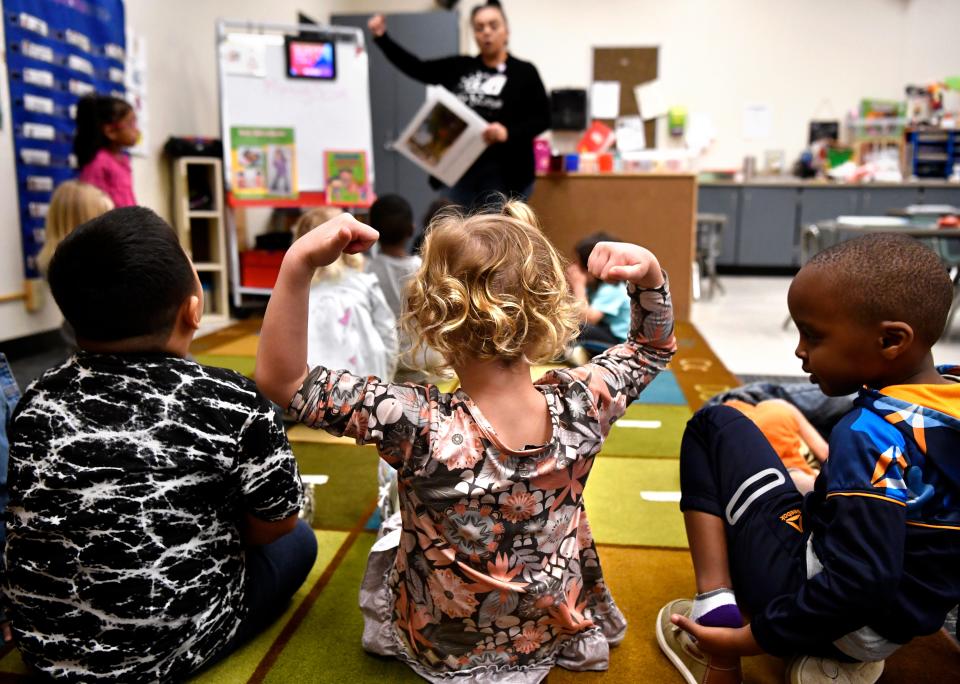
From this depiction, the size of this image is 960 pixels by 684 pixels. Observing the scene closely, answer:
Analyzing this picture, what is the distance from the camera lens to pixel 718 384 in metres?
2.50

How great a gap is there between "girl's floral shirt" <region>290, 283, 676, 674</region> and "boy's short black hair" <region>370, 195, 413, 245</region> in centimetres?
146

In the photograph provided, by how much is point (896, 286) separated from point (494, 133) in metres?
2.31

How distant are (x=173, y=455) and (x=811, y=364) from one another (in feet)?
2.46

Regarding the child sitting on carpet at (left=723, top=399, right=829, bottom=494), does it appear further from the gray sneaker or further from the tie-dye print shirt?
the tie-dye print shirt

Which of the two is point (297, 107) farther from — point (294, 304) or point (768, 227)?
point (768, 227)

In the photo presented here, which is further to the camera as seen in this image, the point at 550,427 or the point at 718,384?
the point at 718,384

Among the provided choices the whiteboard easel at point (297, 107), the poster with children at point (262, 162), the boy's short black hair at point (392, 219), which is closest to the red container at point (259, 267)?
the whiteboard easel at point (297, 107)

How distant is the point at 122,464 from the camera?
0.82 m

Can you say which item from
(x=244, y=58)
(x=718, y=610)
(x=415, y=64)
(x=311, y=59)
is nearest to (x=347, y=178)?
(x=311, y=59)

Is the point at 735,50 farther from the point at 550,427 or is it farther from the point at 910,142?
the point at 550,427

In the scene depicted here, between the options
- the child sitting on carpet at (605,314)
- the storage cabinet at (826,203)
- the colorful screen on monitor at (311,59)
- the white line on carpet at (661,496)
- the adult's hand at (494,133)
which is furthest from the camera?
the storage cabinet at (826,203)

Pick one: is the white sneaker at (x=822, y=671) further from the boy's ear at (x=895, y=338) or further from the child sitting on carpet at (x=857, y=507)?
the boy's ear at (x=895, y=338)

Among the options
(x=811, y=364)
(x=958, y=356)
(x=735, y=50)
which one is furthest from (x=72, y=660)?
(x=735, y=50)

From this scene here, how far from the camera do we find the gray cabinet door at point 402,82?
6.07 m
